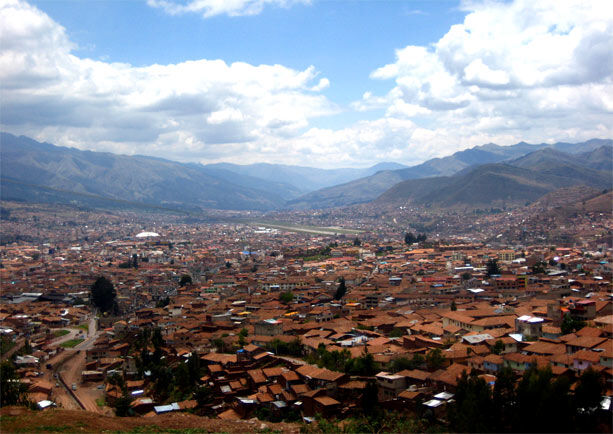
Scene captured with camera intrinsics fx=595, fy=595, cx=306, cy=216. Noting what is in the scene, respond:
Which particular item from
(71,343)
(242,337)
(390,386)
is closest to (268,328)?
(242,337)

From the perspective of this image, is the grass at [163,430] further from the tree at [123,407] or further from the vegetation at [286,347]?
the vegetation at [286,347]

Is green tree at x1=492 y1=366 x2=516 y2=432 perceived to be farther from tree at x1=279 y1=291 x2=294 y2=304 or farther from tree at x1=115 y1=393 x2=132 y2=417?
tree at x1=279 y1=291 x2=294 y2=304

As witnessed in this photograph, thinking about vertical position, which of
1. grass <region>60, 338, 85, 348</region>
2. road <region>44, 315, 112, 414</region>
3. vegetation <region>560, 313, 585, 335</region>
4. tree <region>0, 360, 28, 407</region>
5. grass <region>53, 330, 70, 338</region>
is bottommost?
grass <region>53, 330, 70, 338</region>

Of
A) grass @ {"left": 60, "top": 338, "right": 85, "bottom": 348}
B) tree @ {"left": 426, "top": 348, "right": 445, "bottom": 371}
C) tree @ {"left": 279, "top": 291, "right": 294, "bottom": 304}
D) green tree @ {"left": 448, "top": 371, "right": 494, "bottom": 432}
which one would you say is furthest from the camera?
tree @ {"left": 279, "top": 291, "right": 294, "bottom": 304}

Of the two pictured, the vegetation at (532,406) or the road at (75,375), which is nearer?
the vegetation at (532,406)

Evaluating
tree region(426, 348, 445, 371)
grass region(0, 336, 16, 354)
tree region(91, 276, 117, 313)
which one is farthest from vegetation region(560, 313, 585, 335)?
tree region(91, 276, 117, 313)

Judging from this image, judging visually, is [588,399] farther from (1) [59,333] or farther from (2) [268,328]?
(1) [59,333]

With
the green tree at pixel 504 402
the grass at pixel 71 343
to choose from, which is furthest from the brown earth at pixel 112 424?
the grass at pixel 71 343
